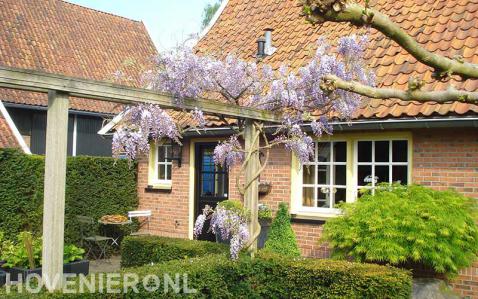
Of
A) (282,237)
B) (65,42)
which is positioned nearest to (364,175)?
(282,237)

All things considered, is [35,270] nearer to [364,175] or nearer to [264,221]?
[264,221]

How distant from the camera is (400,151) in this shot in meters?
9.11

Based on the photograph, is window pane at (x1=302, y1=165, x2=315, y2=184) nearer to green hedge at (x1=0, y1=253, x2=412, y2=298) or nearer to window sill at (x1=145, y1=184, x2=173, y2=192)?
green hedge at (x1=0, y1=253, x2=412, y2=298)

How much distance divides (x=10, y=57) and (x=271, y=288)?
13830 millimetres

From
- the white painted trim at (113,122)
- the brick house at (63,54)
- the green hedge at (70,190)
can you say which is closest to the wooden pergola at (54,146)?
the white painted trim at (113,122)

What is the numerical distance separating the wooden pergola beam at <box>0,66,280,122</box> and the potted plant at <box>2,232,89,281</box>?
2.63 metres

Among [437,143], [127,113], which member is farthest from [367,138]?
[127,113]

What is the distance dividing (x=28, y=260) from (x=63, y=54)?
44.2 ft

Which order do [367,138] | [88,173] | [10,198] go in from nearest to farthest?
[367,138] → [10,198] → [88,173]

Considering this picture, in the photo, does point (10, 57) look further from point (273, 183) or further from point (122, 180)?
point (273, 183)

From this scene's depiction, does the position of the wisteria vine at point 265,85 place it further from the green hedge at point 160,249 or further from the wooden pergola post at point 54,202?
the green hedge at point 160,249

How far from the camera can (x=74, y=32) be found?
20938mm

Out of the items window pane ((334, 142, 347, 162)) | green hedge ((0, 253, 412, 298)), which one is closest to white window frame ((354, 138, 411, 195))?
window pane ((334, 142, 347, 162))

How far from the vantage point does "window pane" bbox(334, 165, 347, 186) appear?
972 centimetres
